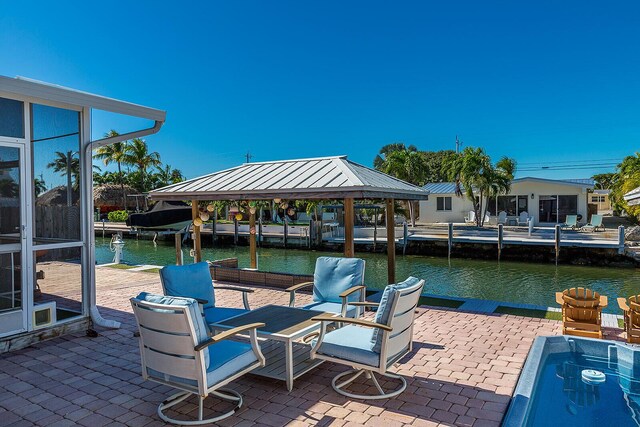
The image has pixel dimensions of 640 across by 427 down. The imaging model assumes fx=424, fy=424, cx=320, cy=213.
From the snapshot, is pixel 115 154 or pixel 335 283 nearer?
pixel 335 283

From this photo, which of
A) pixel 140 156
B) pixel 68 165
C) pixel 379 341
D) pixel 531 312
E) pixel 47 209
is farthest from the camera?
pixel 140 156

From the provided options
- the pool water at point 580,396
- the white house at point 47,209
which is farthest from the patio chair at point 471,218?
the white house at point 47,209

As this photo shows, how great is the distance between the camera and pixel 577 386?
441 cm

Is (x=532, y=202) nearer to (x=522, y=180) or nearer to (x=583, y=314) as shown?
(x=522, y=180)

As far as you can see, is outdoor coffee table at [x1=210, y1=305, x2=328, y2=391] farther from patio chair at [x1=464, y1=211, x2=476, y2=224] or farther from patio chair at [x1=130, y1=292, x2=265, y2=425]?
patio chair at [x1=464, y1=211, x2=476, y2=224]

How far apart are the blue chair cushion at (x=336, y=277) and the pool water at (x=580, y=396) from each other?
237 cm

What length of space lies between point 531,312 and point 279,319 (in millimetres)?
4554

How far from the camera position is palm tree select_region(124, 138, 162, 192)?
37.6 metres

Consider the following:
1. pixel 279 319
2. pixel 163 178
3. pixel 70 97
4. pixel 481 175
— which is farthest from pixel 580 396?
pixel 163 178

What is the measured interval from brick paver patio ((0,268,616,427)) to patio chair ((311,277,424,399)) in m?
0.21

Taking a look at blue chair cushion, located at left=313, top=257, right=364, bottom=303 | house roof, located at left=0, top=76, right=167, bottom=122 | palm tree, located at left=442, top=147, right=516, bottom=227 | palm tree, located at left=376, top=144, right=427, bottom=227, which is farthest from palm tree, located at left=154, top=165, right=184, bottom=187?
blue chair cushion, located at left=313, top=257, right=364, bottom=303

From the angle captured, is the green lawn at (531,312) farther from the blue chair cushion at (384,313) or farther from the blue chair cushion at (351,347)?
the blue chair cushion at (384,313)

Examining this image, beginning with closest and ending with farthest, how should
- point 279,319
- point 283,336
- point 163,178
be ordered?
point 283,336, point 279,319, point 163,178

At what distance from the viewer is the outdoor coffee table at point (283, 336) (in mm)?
4016
